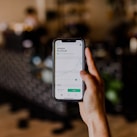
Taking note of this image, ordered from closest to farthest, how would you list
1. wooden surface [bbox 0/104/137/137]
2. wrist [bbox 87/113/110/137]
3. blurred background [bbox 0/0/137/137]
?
wrist [bbox 87/113/110/137]
wooden surface [bbox 0/104/137/137]
blurred background [bbox 0/0/137/137]

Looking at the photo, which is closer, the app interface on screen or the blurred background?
the app interface on screen

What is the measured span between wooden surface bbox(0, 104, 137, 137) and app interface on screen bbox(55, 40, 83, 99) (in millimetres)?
1958

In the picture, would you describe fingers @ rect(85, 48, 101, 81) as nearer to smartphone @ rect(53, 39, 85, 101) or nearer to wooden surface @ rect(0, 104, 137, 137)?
smartphone @ rect(53, 39, 85, 101)

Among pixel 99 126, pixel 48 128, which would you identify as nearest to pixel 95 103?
pixel 99 126

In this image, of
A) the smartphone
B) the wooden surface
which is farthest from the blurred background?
the smartphone

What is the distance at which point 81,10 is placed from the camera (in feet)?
20.5

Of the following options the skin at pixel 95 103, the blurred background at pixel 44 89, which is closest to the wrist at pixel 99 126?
the skin at pixel 95 103

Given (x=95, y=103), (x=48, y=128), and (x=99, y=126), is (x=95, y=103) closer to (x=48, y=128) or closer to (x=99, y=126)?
(x=99, y=126)

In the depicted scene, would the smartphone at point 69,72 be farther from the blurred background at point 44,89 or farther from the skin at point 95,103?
the blurred background at point 44,89

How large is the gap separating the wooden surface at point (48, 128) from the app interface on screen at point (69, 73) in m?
1.96

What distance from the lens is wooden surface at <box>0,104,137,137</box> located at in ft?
8.91

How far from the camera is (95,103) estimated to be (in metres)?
0.69

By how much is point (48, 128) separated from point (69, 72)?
2191mm

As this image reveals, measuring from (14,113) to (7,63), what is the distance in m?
0.60
